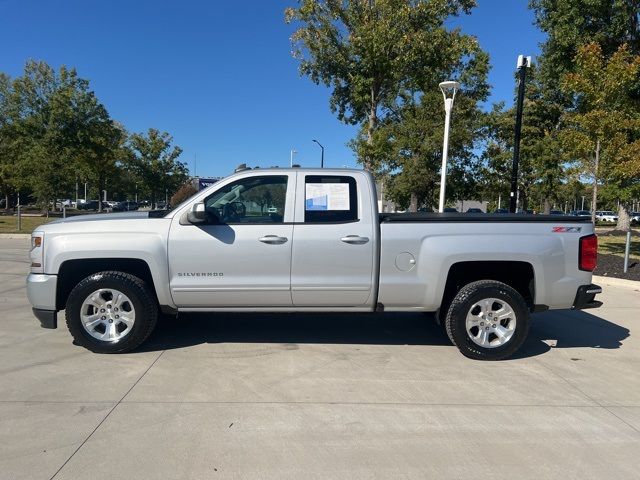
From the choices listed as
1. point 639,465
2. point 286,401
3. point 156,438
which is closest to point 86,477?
point 156,438

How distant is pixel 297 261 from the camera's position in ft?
17.0

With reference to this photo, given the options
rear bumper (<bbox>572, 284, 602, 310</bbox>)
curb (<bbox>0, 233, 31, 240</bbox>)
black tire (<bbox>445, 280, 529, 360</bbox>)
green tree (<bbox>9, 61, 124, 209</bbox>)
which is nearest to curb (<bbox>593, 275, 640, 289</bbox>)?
rear bumper (<bbox>572, 284, 602, 310</bbox>)

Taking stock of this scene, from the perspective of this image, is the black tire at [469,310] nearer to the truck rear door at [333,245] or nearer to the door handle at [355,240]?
the truck rear door at [333,245]

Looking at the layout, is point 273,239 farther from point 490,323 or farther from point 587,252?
point 587,252

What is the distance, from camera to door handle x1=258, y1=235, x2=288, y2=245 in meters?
5.15

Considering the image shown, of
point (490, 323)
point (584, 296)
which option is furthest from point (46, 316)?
point (584, 296)

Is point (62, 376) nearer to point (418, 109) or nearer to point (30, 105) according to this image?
point (418, 109)

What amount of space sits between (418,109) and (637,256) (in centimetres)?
1550

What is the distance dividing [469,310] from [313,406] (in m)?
2.07

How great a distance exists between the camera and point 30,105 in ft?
91.4

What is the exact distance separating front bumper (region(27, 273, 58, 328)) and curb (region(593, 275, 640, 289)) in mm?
10078

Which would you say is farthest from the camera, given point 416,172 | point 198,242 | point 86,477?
point 416,172

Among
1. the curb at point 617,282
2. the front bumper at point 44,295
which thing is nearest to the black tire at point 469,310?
the front bumper at point 44,295

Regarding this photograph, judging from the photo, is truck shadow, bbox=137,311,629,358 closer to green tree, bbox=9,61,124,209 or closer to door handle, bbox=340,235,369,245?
door handle, bbox=340,235,369,245
